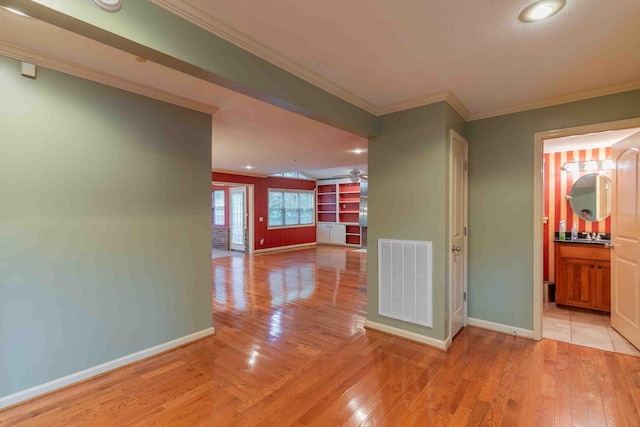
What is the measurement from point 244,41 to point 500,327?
352cm

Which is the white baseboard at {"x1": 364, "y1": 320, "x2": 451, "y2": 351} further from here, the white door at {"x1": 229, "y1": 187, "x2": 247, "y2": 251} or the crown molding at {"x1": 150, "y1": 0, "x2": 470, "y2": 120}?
the white door at {"x1": 229, "y1": 187, "x2": 247, "y2": 251}

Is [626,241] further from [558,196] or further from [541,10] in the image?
[541,10]

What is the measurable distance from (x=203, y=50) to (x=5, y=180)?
1584 millimetres

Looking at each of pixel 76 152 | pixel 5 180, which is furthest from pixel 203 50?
pixel 5 180

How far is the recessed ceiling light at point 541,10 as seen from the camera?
1.51m

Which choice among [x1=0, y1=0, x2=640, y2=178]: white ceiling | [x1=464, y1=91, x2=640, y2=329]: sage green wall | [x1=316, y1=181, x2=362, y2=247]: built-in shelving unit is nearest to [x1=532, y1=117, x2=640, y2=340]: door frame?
[x1=464, y1=91, x2=640, y2=329]: sage green wall

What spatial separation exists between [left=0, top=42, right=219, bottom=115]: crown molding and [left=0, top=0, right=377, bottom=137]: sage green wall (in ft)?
3.61

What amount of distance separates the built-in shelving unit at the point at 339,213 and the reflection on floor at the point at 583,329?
20.6 ft

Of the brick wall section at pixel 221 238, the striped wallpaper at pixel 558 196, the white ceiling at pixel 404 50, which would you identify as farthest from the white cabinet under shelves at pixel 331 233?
the white ceiling at pixel 404 50

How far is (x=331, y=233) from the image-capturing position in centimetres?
1043

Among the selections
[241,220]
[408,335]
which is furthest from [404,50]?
[241,220]

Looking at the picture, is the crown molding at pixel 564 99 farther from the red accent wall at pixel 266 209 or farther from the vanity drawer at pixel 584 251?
the red accent wall at pixel 266 209

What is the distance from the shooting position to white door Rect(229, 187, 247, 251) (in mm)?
8897

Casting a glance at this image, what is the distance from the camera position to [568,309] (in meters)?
3.80
